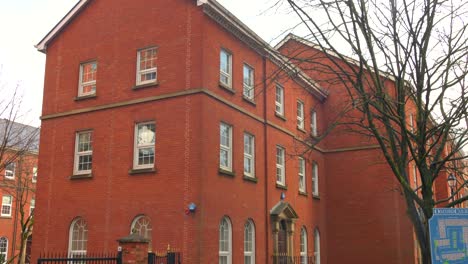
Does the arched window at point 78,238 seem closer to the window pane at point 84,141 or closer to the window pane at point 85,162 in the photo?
the window pane at point 85,162

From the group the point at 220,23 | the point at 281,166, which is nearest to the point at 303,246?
the point at 281,166

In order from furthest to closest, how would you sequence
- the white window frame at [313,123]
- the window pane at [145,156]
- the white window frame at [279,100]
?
the white window frame at [313,123] → the white window frame at [279,100] → the window pane at [145,156]

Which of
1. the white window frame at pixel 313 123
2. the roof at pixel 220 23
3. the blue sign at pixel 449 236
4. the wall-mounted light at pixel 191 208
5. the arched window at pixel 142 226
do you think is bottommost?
the blue sign at pixel 449 236

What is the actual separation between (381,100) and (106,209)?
39.2 feet

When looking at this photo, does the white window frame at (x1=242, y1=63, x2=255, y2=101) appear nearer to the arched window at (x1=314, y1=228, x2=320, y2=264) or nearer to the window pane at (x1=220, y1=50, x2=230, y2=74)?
the window pane at (x1=220, y1=50, x2=230, y2=74)

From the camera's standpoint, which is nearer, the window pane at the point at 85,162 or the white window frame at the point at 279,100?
the window pane at the point at 85,162

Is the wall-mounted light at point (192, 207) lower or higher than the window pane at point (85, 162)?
lower

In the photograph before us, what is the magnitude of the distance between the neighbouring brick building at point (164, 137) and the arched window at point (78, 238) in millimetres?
44

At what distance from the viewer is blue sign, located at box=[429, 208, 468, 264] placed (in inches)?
297

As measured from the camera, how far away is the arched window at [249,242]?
20.4 meters

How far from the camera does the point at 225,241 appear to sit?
19.1 meters

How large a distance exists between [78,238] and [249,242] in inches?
255

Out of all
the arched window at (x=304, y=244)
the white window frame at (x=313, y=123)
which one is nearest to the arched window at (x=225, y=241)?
the arched window at (x=304, y=244)

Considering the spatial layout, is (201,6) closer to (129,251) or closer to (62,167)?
(62,167)
